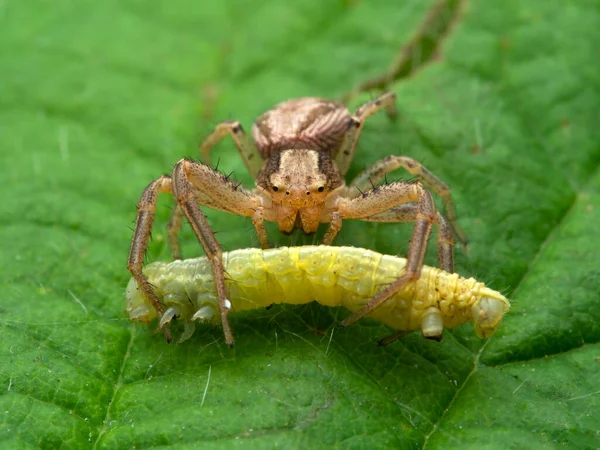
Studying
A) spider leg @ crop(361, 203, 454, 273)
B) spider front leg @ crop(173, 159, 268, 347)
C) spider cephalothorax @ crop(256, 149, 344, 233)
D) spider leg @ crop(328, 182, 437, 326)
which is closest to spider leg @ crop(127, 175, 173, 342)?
spider front leg @ crop(173, 159, 268, 347)

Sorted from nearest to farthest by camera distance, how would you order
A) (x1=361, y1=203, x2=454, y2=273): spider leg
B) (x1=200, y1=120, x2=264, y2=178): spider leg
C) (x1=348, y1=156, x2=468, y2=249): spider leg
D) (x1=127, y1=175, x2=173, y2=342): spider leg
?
(x1=127, y1=175, x2=173, y2=342): spider leg
(x1=361, y1=203, x2=454, y2=273): spider leg
(x1=348, y1=156, x2=468, y2=249): spider leg
(x1=200, y1=120, x2=264, y2=178): spider leg

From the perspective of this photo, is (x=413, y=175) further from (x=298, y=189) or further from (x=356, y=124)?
(x=298, y=189)

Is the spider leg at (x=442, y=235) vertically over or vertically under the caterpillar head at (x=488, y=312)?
over

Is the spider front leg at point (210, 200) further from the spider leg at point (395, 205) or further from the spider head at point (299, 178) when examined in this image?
the spider leg at point (395, 205)

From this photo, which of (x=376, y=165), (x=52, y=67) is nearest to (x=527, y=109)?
(x=376, y=165)

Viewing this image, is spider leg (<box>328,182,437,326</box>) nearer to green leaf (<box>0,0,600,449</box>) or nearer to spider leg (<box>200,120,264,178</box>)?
green leaf (<box>0,0,600,449</box>)

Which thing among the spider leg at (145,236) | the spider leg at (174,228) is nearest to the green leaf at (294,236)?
the spider leg at (174,228)

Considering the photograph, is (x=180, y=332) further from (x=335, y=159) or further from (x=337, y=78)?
(x=337, y=78)

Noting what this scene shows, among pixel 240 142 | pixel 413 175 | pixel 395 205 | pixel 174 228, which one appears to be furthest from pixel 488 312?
pixel 240 142
